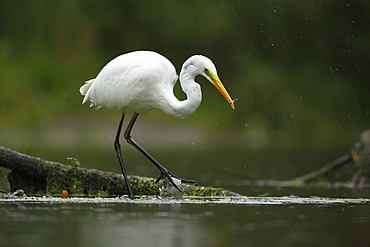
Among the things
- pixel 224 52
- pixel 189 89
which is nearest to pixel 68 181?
pixel 189 89

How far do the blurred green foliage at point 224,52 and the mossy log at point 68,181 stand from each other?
29.5m

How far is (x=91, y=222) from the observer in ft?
26.5

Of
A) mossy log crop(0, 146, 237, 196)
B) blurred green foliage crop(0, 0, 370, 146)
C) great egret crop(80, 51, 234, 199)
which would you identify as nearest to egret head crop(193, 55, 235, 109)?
great egret crop(80, 51, 234, 199)

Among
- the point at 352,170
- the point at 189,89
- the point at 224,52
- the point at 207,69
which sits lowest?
the point at 352,170

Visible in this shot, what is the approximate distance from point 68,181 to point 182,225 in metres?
3.18

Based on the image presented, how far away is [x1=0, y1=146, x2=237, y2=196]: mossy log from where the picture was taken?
1071 centimetres

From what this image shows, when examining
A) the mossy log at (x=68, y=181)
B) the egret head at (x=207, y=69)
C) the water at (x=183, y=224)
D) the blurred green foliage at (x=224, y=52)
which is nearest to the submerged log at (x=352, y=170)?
the water at (x=183, y=224)

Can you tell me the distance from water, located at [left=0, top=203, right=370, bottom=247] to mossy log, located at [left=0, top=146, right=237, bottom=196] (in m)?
1.03

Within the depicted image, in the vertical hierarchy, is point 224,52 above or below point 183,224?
above

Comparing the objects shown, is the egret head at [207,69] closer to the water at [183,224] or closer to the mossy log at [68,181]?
the mossy log at [68,181]

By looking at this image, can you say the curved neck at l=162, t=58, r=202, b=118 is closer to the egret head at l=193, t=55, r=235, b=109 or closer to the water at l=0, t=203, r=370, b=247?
the egret head at l=193, t=55, r=235, b=109

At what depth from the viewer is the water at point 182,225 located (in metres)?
6.98

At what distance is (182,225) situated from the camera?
312 inches

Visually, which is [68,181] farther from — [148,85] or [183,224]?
[183,224]
